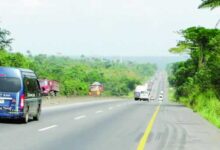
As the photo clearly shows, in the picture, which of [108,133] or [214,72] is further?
[214,72]

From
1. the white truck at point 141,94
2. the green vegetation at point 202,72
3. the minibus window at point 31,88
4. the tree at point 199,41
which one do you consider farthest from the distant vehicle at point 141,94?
the minibus window at point 31,88

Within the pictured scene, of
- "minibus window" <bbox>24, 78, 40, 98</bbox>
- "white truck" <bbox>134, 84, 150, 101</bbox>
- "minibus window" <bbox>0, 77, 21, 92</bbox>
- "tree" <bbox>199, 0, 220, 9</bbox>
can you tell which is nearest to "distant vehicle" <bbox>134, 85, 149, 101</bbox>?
"white truck" <bbox>134, 84, 150, 101</bbox>

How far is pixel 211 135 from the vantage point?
18656 mm

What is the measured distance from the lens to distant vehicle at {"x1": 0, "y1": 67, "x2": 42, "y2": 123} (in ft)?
65.9

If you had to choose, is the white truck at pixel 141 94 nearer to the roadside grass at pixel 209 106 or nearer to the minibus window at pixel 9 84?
the roadside grass at pixel 209 106

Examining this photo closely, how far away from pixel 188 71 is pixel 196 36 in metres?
21.3

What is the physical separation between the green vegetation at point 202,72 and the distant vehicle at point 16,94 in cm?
829

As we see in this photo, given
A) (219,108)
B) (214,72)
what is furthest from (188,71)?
(219,108)

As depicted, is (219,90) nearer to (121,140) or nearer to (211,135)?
(211,135)

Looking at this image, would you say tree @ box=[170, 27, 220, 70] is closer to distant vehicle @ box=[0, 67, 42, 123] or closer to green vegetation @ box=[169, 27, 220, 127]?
green vegetation @ box=[169, 27, 220, 127]

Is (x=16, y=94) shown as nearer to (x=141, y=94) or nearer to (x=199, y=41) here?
(x=199, y=41)

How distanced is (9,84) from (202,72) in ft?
116

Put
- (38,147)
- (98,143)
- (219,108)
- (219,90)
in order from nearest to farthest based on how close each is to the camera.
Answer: (38,147), (98,143), (219,108), (219,90)

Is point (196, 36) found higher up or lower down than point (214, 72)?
higher up
